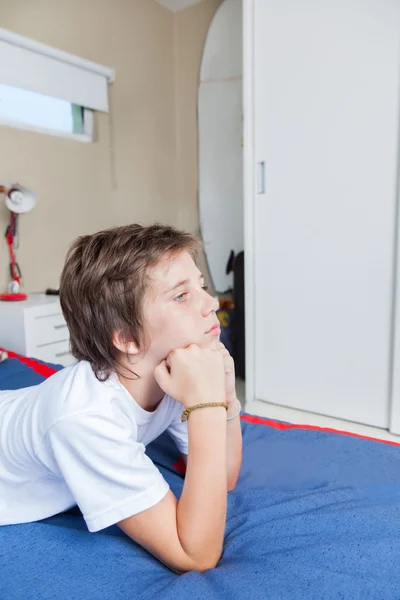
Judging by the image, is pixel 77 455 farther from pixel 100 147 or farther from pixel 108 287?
pixel 100 147

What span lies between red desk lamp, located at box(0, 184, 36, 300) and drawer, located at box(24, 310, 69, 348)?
10.6 inches

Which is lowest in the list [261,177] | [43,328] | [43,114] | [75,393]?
[43,328]

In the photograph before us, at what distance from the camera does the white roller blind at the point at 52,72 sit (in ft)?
8.46

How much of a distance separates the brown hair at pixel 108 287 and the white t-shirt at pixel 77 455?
6cm

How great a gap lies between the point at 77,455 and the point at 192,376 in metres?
0.22

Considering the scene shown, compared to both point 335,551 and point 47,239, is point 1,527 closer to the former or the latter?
point 335,551

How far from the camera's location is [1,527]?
2.63ft

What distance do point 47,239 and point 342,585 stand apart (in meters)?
2.67

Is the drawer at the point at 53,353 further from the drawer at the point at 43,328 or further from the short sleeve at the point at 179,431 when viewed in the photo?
the short sleeve at the point at 179,431

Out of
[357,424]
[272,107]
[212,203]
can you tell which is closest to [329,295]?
[357,424]

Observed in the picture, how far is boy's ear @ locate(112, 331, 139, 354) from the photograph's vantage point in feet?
2.70

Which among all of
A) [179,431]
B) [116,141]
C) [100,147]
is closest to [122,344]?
[179,431]

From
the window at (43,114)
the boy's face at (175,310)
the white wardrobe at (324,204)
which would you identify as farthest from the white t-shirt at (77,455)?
the window at (43,114)

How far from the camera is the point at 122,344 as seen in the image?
0.83 metres
